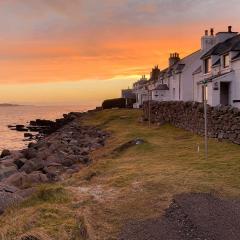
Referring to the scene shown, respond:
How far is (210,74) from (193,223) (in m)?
34.3

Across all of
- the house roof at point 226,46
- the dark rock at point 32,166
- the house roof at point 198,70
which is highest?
the house roof at point 226,46

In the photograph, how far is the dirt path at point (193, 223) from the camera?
1052 centimetres

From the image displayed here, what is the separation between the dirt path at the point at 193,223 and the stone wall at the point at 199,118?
459 inches

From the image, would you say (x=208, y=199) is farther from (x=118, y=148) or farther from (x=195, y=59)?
(x=195, y=59)

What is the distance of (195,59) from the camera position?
2132 inches

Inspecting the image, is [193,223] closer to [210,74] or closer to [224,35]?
[210,74]

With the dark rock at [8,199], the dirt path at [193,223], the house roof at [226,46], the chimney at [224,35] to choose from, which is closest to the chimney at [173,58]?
the chimney at [224,35]

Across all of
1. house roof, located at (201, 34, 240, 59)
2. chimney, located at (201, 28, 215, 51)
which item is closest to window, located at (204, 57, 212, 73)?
house roof, located at (201, 34, 240, 59)

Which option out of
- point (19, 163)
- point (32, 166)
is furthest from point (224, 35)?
point (32, 166)

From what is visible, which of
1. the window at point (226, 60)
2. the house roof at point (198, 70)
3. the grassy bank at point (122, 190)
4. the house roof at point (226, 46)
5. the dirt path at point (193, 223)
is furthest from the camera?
the house roof at point (198, 70)

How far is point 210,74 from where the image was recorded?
4400cm

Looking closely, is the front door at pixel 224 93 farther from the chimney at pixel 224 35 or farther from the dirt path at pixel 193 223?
the dirt path at pixel 193 223

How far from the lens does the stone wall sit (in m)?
24.6

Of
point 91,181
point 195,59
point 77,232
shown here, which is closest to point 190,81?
point 195,59
